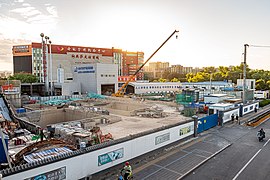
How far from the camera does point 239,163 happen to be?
41.0 feet

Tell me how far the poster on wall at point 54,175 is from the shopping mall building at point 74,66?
130ft

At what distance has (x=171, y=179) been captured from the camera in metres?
10.4

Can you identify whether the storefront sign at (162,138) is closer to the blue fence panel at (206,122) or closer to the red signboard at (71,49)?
the blue fence panel at (206,122)

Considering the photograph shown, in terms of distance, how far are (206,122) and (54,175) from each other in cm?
1559

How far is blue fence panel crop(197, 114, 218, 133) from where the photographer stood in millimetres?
19095

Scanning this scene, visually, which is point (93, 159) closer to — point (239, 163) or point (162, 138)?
point (162, 138)

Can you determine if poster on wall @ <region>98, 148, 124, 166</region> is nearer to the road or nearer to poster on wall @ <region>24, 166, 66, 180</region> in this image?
poster on wall @ <region>24, 166, 66, 180</region>

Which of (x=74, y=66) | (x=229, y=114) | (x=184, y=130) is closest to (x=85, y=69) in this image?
(x=74, y=66)

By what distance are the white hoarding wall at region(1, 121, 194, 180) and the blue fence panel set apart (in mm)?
4807

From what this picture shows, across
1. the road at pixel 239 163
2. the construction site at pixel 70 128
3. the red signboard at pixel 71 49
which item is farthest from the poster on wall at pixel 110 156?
the red signboard at pixel 71 49

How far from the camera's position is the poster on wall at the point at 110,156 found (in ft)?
34.8

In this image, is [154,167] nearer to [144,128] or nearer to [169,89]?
[144,128]

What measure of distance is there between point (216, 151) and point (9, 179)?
41.4 ft

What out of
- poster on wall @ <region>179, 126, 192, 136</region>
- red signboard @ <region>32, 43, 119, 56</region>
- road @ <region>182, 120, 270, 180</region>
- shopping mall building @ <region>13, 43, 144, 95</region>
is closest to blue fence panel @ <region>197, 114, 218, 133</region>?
poster on wall @ <region>179, 126, 192, 136</region>
